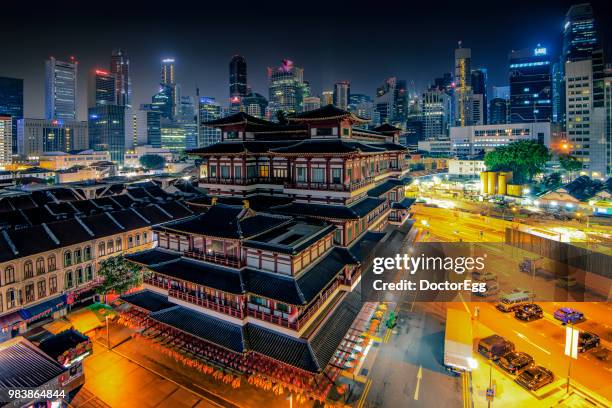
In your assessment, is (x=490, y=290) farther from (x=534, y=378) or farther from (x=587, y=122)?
(x=587, y=122)

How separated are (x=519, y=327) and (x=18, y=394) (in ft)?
150

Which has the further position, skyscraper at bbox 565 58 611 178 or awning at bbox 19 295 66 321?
skyscraper at bbox 565 58 611 178

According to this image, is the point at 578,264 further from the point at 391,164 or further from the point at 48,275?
the point at 48,275

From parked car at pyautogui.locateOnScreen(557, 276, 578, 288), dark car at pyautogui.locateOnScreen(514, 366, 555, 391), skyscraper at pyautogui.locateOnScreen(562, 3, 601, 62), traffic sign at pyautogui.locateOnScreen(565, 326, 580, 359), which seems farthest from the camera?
skyscraper at pyautogui.locateOnScreen(562, 3, 601, 62)

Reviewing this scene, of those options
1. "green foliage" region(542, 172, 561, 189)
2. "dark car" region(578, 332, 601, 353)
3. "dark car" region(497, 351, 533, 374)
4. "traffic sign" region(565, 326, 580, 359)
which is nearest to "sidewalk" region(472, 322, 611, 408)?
"dark car" region(497, 351, 533, 374)

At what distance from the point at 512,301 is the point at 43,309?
182 ft

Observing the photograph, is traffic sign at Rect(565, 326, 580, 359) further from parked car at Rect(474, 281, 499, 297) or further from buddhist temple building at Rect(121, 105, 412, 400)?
parked car at Rect(474, 281, 499, 297)

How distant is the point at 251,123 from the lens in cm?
4481

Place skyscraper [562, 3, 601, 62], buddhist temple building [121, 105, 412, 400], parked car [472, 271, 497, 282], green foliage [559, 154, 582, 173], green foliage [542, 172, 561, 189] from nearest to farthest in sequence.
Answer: buddhist temple building [121, 105, 412, 400], parked car [472, 271, 497, 282], green foliage [542, 172, 561, 189], green foliage [559, 154, 582, 173], skyscraper [562, 3, 601, 62]

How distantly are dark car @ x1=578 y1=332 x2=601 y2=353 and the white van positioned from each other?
741 centimetres

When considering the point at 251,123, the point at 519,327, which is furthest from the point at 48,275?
the point at 519,327

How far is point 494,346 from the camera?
32531 mm

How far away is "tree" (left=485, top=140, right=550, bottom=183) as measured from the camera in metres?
103

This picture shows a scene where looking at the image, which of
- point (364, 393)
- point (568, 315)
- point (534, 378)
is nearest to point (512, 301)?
point (568, 315)
